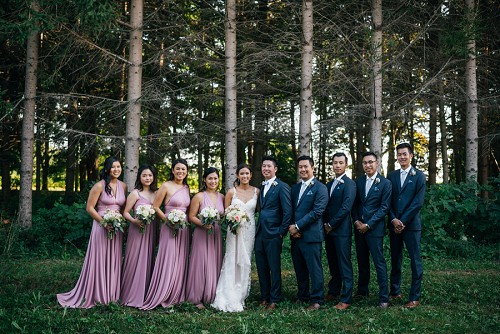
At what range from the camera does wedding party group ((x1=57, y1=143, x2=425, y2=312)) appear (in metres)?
7.00

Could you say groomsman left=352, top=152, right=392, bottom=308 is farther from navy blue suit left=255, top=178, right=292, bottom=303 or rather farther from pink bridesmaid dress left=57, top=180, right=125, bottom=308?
pink bridesmaid dress left=57, top=180, right=125, bottom=308

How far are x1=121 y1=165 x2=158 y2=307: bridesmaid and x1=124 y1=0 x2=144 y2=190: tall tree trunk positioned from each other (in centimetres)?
466

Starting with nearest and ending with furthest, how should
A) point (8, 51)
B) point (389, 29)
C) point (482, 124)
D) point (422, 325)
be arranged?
1. point (422, 325)
2. point (389, 29)
3. point (8, 51)
4. point (482, 124)

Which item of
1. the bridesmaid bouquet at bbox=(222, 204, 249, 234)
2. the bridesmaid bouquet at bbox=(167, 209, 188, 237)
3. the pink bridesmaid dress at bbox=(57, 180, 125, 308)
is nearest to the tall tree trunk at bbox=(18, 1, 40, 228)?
the pink bridesmaid dress at bbox=(57, 180, 125, 308)

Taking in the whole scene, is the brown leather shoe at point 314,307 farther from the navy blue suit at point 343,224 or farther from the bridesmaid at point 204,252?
the bridesmaid at point 204,252

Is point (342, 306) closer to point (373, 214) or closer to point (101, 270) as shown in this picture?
point (373, 214)

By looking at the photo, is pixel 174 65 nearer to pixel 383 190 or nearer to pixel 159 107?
pixel 159 107

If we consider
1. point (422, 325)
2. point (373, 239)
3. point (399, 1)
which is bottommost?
point (422, 325)

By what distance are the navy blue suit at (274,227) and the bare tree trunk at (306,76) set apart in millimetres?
5499

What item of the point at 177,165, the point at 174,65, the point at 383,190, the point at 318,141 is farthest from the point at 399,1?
the point at 177,165

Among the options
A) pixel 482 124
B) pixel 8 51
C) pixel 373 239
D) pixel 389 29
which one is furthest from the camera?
pixel 482 124

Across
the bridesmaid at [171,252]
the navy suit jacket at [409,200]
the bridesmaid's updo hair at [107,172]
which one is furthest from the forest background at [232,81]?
the bridesmaid at [171,252]

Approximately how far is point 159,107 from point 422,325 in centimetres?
1084

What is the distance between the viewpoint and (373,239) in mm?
7023
